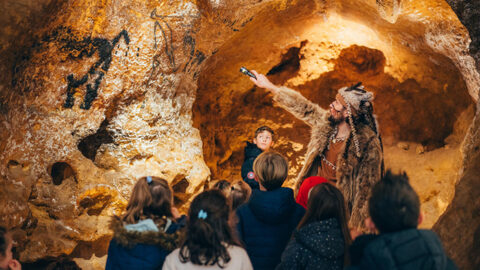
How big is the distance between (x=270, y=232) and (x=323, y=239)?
412 mm

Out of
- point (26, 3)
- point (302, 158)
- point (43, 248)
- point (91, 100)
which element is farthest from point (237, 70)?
point (43, 248)

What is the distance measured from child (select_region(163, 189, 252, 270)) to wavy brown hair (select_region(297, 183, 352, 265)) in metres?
0.40

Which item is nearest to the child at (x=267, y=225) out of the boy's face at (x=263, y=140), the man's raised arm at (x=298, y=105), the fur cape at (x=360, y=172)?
the fur cape at (x=360, y=172)

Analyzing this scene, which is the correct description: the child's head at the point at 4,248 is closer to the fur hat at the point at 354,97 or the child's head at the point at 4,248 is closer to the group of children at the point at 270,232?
the group of children at the point at 270,232

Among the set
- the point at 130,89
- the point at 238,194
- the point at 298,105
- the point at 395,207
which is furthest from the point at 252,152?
the point at 395,207

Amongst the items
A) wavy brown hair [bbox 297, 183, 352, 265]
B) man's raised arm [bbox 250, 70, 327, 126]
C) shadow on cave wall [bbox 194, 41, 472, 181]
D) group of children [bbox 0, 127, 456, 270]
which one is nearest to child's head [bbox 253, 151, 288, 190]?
group of children [bbox 0, 127, 456, 270]

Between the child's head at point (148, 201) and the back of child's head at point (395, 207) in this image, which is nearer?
the back of child's head at point (395, 207)

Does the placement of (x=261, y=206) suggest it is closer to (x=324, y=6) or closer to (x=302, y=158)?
(x=324, y=6)

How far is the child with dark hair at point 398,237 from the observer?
1.72 m

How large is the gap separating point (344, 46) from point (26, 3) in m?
3.49

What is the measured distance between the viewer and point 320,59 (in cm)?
514

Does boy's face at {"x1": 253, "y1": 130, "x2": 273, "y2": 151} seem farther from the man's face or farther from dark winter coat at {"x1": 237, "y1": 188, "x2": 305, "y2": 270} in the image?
dark winter coat at {"x1": 237, "y1": 188, "x2": 305, "y2": 270}

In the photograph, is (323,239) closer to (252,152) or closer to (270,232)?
(270,232)

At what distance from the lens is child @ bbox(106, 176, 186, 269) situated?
2119mm
